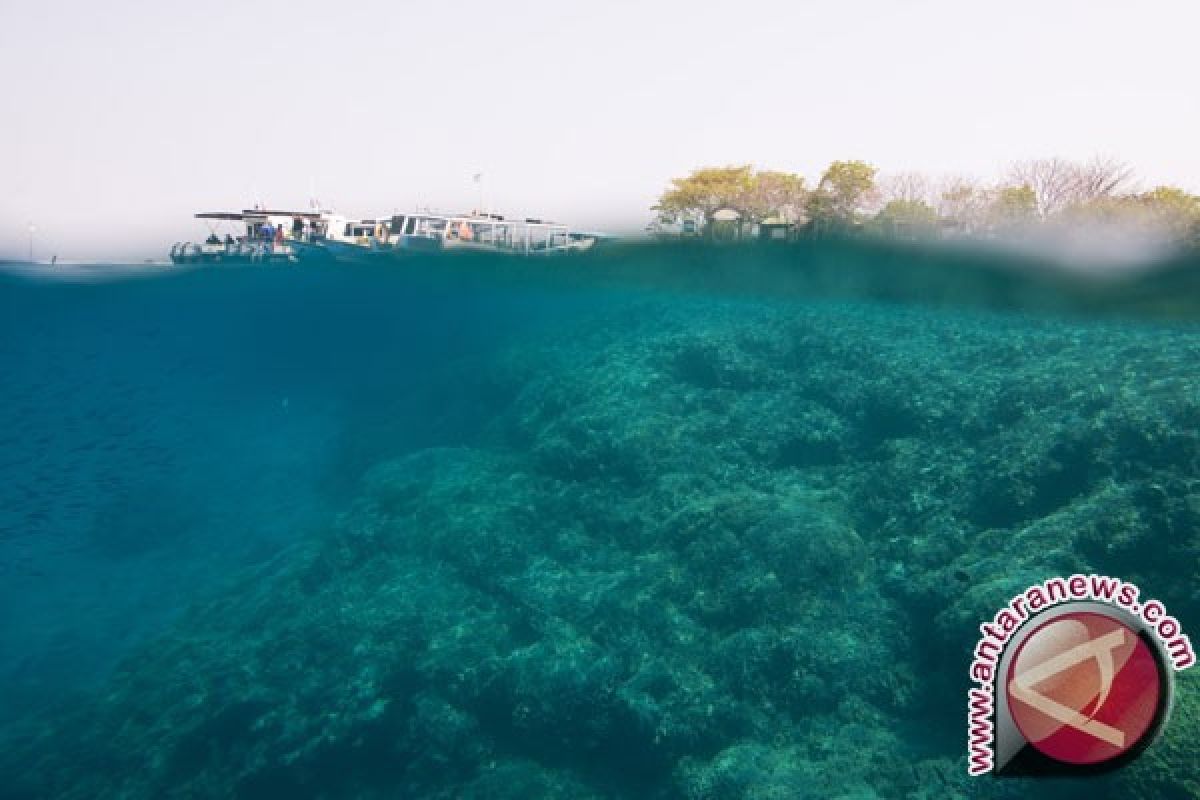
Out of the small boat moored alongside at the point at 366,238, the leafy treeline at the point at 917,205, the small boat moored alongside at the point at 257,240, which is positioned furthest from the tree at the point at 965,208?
the small boat moored alongside at the point at 257,240

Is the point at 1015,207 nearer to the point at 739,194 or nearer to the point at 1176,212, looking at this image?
the point at 1176,212

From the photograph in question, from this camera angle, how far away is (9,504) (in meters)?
25.1

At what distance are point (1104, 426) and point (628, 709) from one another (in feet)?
39.3

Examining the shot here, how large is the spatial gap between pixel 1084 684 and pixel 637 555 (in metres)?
9.11

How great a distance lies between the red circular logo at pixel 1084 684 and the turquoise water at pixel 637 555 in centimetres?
166

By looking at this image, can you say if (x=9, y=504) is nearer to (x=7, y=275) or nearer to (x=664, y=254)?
(x=7, y=275)

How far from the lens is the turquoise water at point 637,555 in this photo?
10.5 metres

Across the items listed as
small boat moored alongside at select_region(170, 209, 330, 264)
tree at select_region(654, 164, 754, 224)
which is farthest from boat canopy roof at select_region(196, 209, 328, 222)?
tree at select_region(654, 164, 754, 224)

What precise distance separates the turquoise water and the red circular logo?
1658 mm

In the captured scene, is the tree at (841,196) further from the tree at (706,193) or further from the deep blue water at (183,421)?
the deep blue water at (183,421)

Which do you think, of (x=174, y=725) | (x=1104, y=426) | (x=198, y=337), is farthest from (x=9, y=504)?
(x=1104, y=426)

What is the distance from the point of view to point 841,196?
25.4 meters

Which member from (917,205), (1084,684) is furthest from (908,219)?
(1084,684)

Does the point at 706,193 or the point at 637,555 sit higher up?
the point at 706,193
